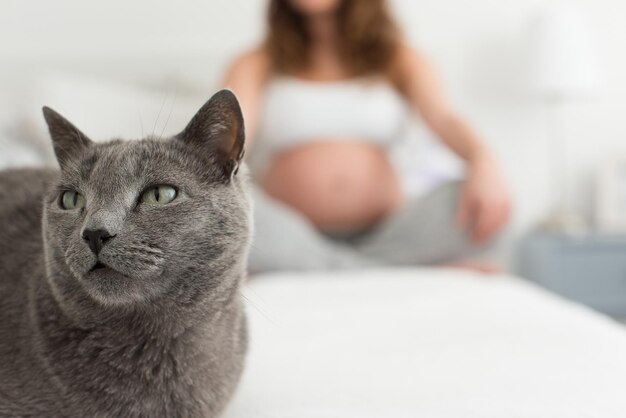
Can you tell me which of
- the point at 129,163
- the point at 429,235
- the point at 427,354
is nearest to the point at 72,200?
the point at 129,163

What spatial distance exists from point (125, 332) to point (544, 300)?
1025mm

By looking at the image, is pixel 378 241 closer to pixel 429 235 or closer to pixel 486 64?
pixel 429 235

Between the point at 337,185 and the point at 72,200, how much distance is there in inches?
58.1

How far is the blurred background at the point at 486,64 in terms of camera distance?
2.66m

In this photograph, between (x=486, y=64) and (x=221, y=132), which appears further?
(x=486, y=64)

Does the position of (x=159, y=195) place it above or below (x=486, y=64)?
below

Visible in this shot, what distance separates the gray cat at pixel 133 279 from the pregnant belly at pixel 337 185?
140cm

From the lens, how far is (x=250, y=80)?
217cm

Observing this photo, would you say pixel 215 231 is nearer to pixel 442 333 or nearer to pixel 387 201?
pixel 442 333

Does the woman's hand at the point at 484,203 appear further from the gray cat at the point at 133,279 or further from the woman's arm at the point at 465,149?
the gray cat at the point at 133,279

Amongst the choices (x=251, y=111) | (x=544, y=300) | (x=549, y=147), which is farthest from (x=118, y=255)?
(x=549, y=147)

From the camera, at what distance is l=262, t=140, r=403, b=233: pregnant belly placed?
209 centimetres

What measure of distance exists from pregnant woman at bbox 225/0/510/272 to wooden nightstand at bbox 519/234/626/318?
0.65m

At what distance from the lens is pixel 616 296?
2.46 metres
